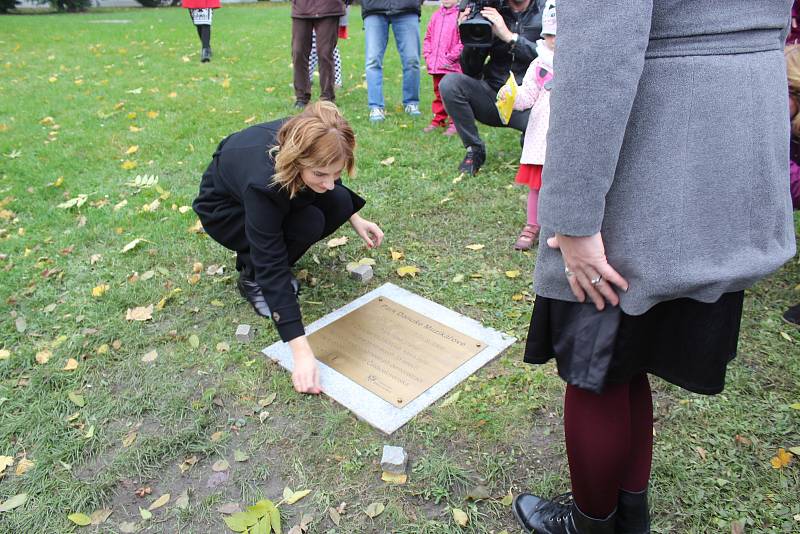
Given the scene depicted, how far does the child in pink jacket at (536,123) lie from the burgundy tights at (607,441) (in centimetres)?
161

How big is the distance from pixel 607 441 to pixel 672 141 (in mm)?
703

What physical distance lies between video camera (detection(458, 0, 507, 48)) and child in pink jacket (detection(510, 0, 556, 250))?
662 mm

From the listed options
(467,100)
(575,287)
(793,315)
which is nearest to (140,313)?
(575,287)

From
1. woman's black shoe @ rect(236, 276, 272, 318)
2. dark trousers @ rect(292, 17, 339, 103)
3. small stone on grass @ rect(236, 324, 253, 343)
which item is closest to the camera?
small stone on grass @ rect(236, 324, 253, 343)

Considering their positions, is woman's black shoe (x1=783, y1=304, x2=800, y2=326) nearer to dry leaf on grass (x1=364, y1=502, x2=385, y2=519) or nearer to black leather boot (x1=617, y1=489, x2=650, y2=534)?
black leather boot (x1=617, y1=489, x2=650, y2=534)

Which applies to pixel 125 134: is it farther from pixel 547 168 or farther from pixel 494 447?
pixel 547 168

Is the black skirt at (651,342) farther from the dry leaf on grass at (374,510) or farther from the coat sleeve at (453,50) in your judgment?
the coat sleeve at (453,50)

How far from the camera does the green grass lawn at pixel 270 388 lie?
197 cm

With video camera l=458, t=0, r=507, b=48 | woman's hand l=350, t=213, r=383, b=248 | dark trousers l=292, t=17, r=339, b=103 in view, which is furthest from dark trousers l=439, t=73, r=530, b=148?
dark trousers l=292, t=17, r=339, b=103

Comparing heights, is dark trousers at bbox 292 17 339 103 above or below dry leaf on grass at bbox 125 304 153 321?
above

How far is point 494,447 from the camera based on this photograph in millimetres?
2135

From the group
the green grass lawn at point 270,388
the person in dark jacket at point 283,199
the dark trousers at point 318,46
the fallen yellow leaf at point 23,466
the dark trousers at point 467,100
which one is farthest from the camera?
the dark trousers at point 318,46

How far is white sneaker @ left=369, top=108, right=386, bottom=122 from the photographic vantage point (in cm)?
565

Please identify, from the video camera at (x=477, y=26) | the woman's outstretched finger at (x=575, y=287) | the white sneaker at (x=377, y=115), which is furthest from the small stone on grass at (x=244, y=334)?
the white sneaker at (x=377, y=115)
